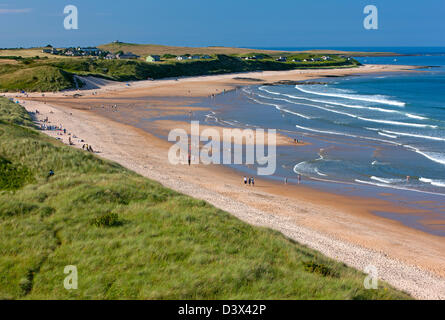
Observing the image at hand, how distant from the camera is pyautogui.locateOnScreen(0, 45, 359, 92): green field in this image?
78812mm

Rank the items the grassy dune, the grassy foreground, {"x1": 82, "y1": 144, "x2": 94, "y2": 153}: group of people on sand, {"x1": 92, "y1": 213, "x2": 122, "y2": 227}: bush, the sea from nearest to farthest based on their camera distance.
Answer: the grassy foreground < {"x1": 92, "y1": 213, "x2": 122, "y2": 227}: bush < the sea < {"x1": 82, "y1": 144, "x2": 94, "y2": 153}: group of people on sand < the grassy dune

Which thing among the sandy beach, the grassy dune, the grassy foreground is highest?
the grassy dune

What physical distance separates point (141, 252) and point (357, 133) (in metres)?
35.2

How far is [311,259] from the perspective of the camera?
13.0m

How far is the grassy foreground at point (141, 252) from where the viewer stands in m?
10.1

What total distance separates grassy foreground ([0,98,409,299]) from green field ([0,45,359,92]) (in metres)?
67.5

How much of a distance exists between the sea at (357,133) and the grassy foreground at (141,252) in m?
12.2

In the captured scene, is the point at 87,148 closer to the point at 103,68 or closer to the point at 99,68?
the point at 99,68

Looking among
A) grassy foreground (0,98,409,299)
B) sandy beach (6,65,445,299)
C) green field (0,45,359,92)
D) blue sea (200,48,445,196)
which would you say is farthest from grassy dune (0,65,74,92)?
grassy foreground (0,98,409,299)

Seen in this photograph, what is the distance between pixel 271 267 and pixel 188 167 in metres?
20.2

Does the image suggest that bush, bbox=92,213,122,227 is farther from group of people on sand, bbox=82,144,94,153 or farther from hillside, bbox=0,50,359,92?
hillside, bbox=0,50,359,92

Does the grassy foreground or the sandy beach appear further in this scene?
the sandy beach

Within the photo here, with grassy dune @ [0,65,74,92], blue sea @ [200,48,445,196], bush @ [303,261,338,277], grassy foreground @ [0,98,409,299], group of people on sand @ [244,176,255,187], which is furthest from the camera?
grassy dune @ [0,65,74,92]

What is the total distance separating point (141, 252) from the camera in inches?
456
